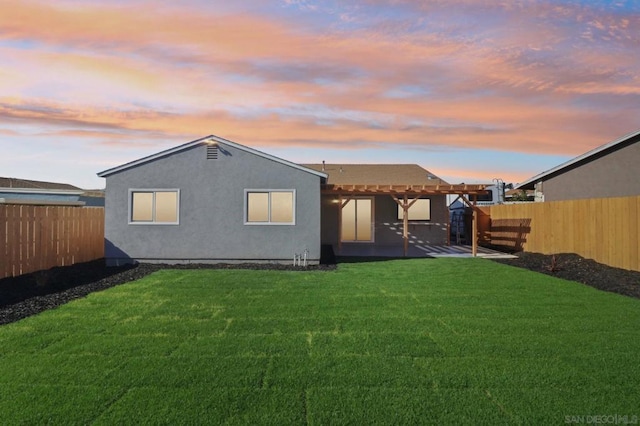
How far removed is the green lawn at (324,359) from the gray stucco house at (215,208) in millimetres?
4986

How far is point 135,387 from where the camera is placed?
14.4 feet

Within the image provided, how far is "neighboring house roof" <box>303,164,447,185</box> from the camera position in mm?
21969

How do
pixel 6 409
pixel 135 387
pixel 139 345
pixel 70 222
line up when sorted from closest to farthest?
pixel 6 409, pixel 135 387, pixel 139 345, pixel 70 222

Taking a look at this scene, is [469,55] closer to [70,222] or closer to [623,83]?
[623,83]

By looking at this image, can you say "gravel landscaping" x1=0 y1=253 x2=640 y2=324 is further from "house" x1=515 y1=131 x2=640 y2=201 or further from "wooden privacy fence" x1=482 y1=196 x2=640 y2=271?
"house" x1=515 y1=131 x2=640 y2=201

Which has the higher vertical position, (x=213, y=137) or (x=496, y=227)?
(x=213, y=137)

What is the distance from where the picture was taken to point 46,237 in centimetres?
1205

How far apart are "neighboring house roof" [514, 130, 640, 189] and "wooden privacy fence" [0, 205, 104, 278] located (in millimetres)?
19092

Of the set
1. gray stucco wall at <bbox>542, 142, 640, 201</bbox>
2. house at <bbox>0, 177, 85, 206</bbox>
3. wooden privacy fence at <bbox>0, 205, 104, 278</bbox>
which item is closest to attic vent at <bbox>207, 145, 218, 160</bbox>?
wooden privacy fence at <bbox>0, 205, 104, 278</bbox>

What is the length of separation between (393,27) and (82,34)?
8896mm

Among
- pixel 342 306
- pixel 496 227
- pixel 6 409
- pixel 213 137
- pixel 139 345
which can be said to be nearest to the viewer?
pixel 6 409

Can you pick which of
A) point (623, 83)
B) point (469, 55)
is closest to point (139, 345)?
point (469, 55)

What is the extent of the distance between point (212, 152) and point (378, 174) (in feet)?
36.5

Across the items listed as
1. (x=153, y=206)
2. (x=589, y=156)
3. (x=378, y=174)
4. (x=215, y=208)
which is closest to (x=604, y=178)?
(x=589, y=156)
